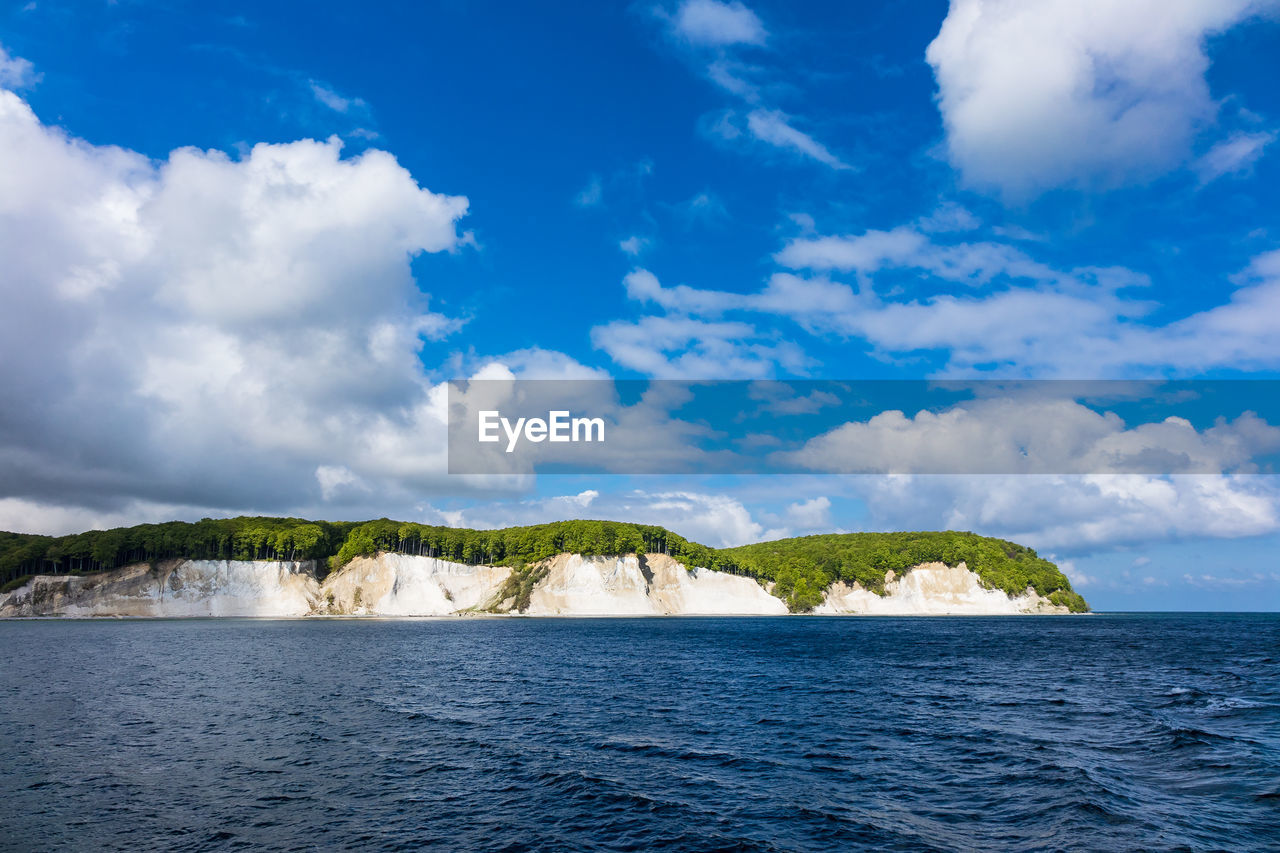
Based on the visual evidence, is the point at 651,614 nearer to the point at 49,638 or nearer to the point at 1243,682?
Result: the point at 49,638

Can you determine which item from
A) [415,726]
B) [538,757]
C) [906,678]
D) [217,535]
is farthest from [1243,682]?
[217,535]

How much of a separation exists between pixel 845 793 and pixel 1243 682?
1736 inches

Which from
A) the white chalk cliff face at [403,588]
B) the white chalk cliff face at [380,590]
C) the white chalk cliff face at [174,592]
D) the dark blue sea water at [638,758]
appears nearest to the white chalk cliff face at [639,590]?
the white chalk cliff face at [380,590]

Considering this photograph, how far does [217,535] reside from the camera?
159 metres

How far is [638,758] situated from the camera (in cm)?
2661

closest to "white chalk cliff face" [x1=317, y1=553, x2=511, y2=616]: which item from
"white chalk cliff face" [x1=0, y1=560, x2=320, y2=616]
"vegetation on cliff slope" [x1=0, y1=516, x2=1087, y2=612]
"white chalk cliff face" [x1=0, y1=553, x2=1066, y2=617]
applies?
"white chalk cliff face" [x1=0, y1=553, x2=1066, y2=617]

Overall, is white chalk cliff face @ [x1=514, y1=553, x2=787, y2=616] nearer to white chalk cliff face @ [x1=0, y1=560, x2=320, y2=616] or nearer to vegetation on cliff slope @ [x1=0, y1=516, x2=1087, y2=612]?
vegetation on cliff slope @ [x1=0, y1=516, x2=1087, y2=612]

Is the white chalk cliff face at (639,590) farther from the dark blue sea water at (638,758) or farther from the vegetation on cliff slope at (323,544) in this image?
the dark blue sea water at (638,758)

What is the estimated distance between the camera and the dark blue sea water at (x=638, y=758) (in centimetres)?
1867

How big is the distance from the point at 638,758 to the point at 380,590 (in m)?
148

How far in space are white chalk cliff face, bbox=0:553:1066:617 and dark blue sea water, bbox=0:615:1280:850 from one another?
363 ft

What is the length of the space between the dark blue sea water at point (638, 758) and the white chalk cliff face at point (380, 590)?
111 m

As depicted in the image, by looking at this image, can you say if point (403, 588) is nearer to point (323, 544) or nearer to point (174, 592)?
point (323, 544)

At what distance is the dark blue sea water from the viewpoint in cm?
1867
